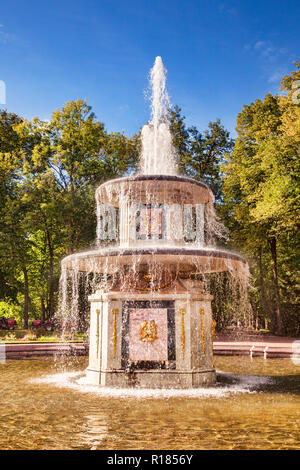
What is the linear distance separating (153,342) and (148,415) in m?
3.23

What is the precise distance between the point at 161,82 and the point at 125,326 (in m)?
10.6

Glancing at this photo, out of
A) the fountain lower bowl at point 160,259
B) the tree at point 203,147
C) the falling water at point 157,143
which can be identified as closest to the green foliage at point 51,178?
the tree at point 203,147

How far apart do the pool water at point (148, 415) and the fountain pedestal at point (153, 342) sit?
0.52 metres

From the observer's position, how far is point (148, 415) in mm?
6820

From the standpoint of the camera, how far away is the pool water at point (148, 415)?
17.4ft

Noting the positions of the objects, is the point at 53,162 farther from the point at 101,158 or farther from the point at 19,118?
the point at 19,118

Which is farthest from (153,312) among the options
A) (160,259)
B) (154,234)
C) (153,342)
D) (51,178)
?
(51,178)

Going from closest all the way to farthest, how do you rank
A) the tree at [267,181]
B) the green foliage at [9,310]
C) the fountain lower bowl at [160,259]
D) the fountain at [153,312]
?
the fountain lower bowl at [160,259] < the fountain at [153,312] < the tree at [267,181] < the green foliage at [9,310]

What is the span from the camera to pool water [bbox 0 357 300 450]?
531 centimetres

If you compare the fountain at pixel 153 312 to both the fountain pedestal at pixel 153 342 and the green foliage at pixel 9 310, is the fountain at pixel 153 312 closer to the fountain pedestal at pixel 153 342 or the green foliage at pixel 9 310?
the fountain pedestal at pixel 153 342

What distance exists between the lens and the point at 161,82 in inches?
652

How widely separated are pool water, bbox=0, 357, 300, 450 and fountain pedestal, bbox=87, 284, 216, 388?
1.72ft

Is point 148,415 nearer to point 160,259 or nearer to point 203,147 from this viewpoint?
point 160,259
